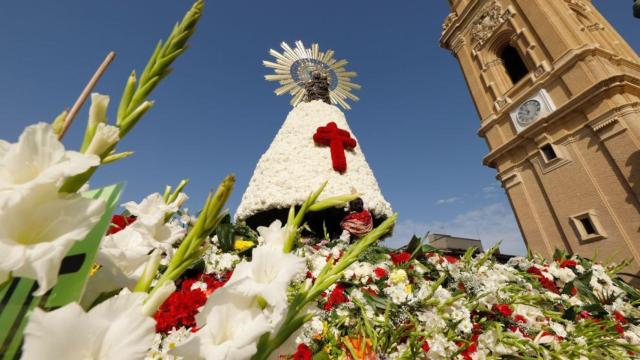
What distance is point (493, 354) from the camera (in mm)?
1713

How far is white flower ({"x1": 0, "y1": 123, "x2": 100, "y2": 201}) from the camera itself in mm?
325

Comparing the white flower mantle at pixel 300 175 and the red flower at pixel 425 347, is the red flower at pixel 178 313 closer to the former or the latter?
the red flower at pixel 425 347

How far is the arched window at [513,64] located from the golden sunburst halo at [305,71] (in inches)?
464

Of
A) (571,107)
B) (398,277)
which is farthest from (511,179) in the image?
(398,277)

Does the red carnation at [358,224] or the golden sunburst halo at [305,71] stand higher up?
the golden sunburst halo at [305,71]

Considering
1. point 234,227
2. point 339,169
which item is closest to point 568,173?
point 339,169

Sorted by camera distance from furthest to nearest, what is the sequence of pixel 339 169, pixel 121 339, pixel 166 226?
pixel 339 169 → pixel 166 226 → pixel 121 339

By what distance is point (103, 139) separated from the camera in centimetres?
40

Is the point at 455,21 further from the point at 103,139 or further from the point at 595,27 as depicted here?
the point at 103,139

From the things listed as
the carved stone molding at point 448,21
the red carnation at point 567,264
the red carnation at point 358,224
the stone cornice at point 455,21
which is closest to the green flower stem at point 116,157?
the red carnation at point 358,224

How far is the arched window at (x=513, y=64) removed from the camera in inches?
551

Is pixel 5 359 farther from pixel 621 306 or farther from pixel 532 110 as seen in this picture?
pixel 532 110

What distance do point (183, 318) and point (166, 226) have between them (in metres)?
1.11

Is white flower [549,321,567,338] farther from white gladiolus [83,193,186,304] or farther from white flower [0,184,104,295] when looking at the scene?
white flower [0,184,104,295]
